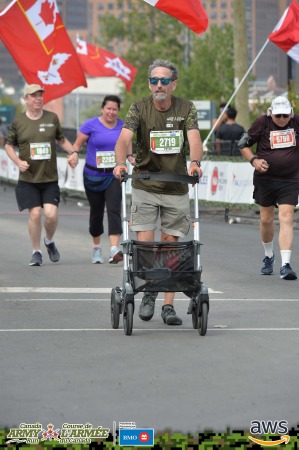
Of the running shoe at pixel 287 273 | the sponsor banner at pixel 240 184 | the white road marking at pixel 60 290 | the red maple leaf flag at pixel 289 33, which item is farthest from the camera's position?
the sponsor banner at pixel 240 184

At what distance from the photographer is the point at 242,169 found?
78.3 feet

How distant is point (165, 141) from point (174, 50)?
9182 centimetres

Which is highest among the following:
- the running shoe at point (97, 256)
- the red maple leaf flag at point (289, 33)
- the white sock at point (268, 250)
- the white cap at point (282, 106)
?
the red maple leaf flag at point (289, 33)

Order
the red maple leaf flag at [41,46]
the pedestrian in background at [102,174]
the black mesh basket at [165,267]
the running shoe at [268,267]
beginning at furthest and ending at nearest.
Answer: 1. the red maple leaf flag at [41,46]
2. the pedestrian in background at [102,174]
3. the running shoe at [268,267]
4. the black mesh basket at [165,267]

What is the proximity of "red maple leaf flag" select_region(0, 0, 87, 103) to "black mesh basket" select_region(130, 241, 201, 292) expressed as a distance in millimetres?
13220

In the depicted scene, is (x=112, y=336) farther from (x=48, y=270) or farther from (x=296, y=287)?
(x=48, y=270)

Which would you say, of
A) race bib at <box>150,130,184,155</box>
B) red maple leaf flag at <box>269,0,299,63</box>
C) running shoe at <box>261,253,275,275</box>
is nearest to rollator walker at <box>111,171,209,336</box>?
race bib at <box>150,130,184,155</box>

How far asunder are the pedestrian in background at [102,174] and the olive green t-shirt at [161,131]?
198 inches

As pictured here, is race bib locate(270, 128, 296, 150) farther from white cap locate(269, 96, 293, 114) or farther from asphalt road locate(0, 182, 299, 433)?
asphalt road locate(0, 182, 299, 433)

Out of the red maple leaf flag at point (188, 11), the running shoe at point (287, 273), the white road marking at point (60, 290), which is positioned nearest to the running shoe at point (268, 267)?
the running shoe at point (287, 273)

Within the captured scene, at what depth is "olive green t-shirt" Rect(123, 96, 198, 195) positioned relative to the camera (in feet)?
34.0

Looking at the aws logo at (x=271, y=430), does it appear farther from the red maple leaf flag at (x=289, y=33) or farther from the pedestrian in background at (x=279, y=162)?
the red maple leaf flag at (x=289, y=33)

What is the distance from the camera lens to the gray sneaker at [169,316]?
10.4 metres

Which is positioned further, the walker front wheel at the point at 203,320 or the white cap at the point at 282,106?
the white cap at the point at 282,106
